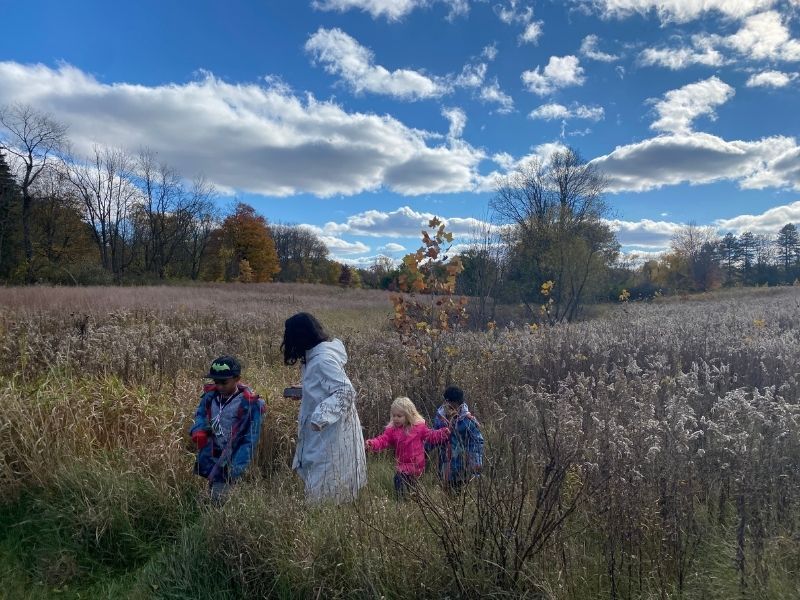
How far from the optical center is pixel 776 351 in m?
6.68

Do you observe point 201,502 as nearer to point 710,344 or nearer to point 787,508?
point 787,508

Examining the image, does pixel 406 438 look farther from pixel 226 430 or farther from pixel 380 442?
pixel 226 430

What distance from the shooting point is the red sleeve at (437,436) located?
3.76 metres

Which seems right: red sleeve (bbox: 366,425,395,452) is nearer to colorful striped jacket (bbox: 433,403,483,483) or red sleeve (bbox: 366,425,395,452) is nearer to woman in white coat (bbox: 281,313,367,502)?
woman in white coat (bbox: 281,313,367,502)

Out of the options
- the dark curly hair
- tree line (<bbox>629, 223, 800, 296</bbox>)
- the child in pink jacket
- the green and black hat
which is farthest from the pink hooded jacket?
tree line (<bbox>629, 223, 800, 296</bbox>)

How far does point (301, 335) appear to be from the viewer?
3.67 meters

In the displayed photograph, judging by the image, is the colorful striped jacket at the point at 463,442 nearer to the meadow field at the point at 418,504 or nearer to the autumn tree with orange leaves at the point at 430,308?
the meadow field at the point at 418,504

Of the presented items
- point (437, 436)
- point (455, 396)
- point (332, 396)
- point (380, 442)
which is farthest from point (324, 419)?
point (455, 396)

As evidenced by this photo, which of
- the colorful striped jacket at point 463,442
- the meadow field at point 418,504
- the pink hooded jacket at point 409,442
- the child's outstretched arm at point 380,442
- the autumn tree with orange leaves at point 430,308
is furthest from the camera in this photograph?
the autumn tree with orange leaves at point 430,308

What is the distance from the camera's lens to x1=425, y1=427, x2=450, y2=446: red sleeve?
376cm

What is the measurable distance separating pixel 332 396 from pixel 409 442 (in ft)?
3.13

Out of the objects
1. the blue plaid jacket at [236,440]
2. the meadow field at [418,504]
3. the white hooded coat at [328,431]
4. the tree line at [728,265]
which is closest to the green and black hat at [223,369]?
the blue plaid jacket at [236,440]

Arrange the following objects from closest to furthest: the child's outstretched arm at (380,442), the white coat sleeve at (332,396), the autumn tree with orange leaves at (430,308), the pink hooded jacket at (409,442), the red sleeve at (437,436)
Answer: the white coat sleeve at (332,396)
the red sleeve at (437,436)
the pink hooded jacket at (409,442)
the child's outstretched arm at (380,442)
the autumn tree with orange leaves at (430,308)

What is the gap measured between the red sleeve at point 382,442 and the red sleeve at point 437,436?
314 mm
